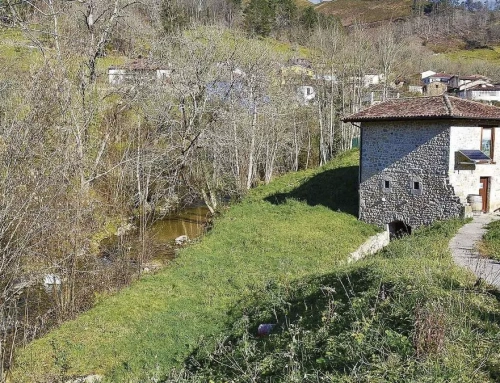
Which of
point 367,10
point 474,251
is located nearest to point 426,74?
point 474,251

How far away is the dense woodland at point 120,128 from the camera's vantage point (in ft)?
29.3

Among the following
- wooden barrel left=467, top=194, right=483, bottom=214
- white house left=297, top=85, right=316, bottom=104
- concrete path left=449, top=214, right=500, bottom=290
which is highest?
white house left=297, top=85, right=316, bottom=104

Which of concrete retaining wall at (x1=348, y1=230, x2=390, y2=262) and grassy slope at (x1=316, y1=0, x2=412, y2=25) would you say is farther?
grassy slope at (x1=316, y1=0, x2=412, y2=25)

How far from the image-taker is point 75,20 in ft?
46.0

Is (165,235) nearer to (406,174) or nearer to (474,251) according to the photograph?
(406,174)

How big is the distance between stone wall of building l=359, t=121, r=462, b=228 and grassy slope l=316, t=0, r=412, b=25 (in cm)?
10449

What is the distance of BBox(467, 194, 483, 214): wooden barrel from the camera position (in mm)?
15171

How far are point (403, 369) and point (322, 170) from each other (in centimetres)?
1910

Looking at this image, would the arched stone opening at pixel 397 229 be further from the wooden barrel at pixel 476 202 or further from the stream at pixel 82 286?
the stream at pixel 82 286

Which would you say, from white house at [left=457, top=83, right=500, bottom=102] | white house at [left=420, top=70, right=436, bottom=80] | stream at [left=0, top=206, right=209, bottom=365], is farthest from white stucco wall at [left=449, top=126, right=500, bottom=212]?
white house at [left=420, top=70, right=436, bottom=80]

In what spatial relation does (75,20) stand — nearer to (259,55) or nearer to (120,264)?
(120,264)

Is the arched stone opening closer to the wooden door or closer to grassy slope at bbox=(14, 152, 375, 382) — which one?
grassy slope at bbox=(14, 152, 375, 382)

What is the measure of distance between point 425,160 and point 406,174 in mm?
854

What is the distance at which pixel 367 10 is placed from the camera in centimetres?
12612
